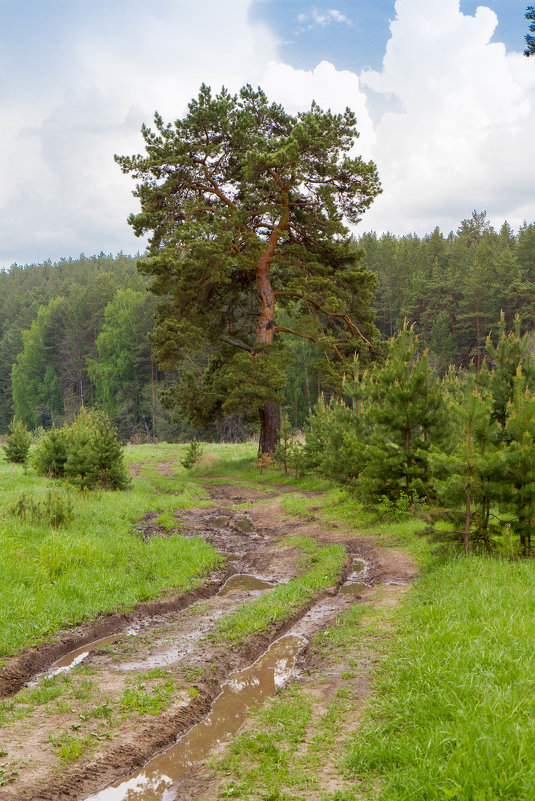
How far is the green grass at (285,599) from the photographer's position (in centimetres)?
683

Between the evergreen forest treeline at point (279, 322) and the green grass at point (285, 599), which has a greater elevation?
the evergreen forest treeline at point (279, 322)

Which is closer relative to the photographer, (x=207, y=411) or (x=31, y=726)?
(x=31, y=726)

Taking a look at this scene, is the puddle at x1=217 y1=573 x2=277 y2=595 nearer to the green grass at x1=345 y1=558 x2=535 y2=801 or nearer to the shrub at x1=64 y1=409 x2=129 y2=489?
the green grass at x1=345 y1=558 x2=535 y2=801

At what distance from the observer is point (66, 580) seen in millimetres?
8148

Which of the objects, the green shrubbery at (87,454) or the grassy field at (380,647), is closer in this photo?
the grassy field at (380,647)

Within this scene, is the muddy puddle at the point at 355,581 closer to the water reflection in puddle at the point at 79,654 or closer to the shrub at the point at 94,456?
the water reflection in puddle at the point at 79,654

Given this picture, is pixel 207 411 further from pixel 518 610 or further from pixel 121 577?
pixel 518 610

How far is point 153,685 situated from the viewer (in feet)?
17.7

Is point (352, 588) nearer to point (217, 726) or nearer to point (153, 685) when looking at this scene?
point (153, 685)

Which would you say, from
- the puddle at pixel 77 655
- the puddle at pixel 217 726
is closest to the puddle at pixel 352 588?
the puddle at pixel 217 726

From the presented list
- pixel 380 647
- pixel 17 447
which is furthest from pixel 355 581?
pixel 17 447

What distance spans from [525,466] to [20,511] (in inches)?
352

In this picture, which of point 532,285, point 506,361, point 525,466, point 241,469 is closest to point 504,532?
point 525,466

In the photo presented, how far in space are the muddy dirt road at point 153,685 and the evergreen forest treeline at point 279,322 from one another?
32520mm
